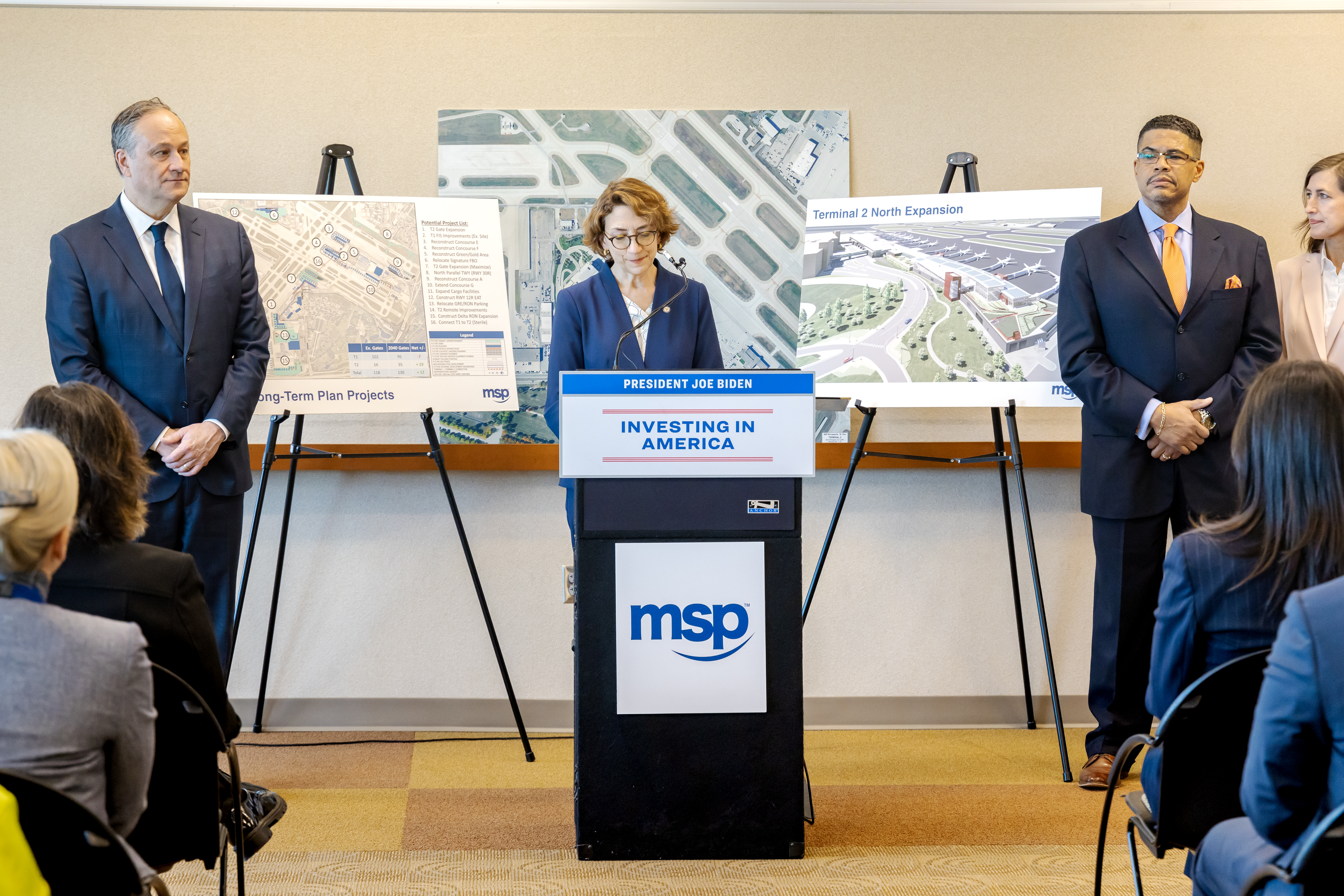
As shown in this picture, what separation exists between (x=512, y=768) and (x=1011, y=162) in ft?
9.72

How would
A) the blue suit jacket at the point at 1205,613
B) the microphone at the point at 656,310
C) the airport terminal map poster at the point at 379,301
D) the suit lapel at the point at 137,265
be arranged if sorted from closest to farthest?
the blue suit jacket at the point at 1205,613 → the microphone at the point at 656,310 → the suit lapel at the point at 137,265 → the airport terminal map poster at the point at 379,301

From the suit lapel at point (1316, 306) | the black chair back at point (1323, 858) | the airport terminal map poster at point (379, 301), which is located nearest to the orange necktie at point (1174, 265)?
the suit lapel at point (1316, 306)

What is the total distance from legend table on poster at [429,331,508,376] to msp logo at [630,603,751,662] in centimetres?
148

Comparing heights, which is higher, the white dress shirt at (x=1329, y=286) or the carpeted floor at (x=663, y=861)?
the white dress shirt at (x=1329, y=286)

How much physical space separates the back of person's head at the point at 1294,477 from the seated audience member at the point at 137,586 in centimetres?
180

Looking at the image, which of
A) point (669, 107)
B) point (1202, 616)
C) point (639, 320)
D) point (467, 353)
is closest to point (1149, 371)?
point (639, 320)

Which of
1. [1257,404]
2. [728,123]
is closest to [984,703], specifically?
[728,123]

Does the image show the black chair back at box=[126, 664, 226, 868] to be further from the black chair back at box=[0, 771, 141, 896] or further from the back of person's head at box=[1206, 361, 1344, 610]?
the back of person's head at box=[1206, 361, 1344, 610]

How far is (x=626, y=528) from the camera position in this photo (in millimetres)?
2633

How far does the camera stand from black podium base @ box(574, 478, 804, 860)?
263cm

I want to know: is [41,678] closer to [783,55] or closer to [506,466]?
[506,466]

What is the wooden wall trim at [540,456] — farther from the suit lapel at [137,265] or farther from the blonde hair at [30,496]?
the blonde hair at [30,496]

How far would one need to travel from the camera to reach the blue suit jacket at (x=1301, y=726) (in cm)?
133

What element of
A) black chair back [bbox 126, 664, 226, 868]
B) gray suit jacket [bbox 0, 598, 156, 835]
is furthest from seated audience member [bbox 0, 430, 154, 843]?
black chair back [bbox 126, 664, 226, 868]
